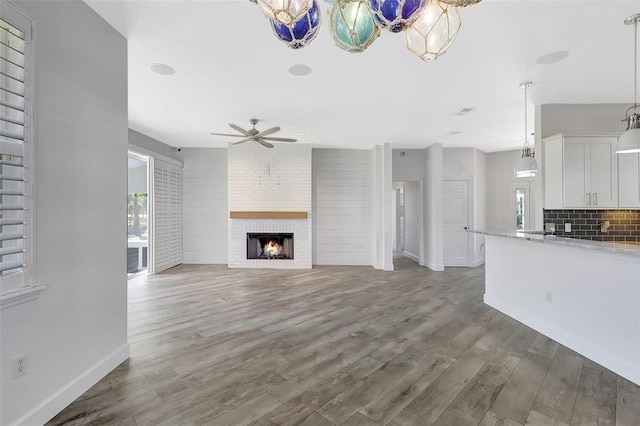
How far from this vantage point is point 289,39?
1232 mm

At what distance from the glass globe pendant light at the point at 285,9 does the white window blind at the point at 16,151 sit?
1511mm

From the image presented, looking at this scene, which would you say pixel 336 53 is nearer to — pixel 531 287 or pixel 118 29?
pixel 118 29

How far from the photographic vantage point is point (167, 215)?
6066 mm

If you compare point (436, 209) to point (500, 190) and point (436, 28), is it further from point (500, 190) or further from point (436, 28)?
point (436, 28)

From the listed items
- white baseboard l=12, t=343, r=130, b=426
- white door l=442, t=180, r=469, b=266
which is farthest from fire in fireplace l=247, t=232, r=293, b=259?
white baseboard l=12, t=343, r=130, b=426

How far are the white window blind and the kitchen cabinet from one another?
214 inches

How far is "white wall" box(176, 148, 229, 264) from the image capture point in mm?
6680

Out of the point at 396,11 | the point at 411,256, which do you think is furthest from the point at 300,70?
the point at 411,256

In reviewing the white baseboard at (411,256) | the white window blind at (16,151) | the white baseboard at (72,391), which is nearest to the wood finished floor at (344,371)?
the white baseboard at (72,391)

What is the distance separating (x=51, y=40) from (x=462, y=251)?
7.38 metres

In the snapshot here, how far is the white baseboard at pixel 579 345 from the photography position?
7.04ft

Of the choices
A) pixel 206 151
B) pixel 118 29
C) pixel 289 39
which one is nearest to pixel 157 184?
pixel 206 151

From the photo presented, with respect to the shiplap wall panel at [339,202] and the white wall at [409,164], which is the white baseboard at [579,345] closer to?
the shiplap wall panel at [339,202]

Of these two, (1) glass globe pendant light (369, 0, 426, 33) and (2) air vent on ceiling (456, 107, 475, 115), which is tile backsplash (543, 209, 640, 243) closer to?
(2) air vent on ceiling (456, 107, 475, 115)
